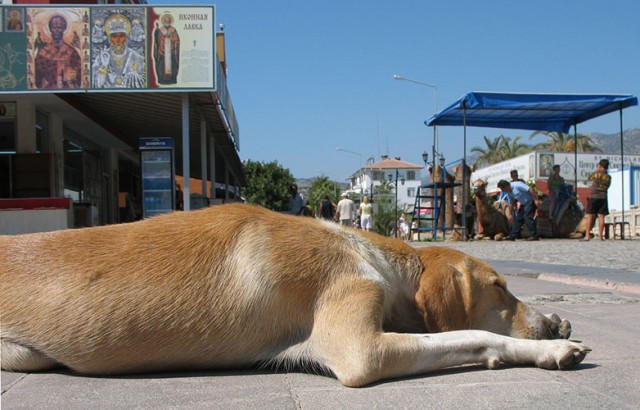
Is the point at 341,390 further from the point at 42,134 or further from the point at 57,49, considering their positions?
the point at 42,134

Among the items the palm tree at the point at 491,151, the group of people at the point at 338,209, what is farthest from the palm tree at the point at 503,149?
the group of people at the point at 338,209

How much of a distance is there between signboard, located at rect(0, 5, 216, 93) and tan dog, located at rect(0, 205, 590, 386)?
40.9ft

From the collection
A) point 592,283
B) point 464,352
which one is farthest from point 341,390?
point 592,283

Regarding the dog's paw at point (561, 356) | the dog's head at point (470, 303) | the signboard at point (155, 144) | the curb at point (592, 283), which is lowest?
the curb at point (592, 283)

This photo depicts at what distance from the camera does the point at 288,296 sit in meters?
2.90

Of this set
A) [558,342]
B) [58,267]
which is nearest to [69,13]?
[58,267]

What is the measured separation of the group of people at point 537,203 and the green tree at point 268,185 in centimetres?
4638

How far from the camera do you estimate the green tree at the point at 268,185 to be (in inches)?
2542

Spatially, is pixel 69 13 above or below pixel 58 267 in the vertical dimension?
above

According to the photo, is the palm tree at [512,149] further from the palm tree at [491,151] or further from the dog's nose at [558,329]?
the dog's nose at [558,329]

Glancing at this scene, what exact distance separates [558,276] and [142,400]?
21.2 ft

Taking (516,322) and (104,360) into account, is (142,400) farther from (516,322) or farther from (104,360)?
(516,322)

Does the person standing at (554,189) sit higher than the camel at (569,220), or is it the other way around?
the person standing at (554,189)

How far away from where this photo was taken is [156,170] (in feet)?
53.4
